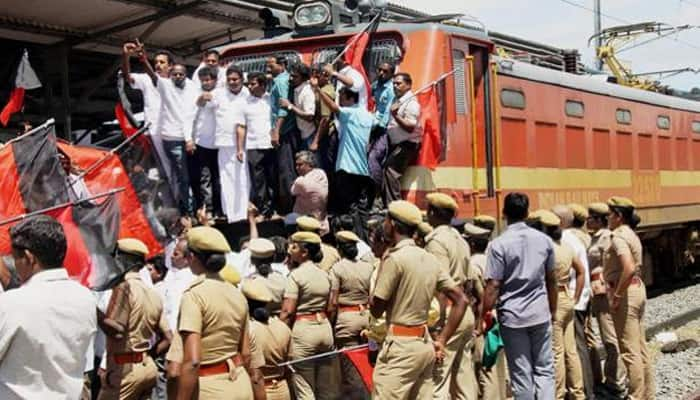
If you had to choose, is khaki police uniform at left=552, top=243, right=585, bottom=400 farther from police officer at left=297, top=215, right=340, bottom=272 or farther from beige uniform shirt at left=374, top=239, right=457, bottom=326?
beige uniform shirt at left=374, top=239, right=457, bottom=326

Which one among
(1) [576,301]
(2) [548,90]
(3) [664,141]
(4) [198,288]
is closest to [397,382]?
(4) [198,288]

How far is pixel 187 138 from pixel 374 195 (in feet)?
5.82

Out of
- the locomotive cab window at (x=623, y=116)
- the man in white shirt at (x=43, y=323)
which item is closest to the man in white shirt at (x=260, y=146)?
the man in white shirt at (x=43, y=323)

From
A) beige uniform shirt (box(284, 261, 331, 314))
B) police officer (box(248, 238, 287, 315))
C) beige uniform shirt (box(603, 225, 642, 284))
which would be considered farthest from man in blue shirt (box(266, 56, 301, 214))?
beige uniform shirt (box(603, 225, 642, 284))

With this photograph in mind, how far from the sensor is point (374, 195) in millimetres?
8180

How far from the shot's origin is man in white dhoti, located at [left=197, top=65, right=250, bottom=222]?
791 centimetres

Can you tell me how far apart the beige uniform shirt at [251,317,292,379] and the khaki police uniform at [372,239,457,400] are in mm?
785

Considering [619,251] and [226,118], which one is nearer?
[619,251]

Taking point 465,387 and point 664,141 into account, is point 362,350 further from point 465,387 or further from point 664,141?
point 664,141

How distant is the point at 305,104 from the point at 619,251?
307cm

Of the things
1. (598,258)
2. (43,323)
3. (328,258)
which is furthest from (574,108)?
(43,323)

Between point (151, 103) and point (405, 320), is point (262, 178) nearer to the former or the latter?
point (151, 103)

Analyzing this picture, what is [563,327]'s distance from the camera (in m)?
7.52

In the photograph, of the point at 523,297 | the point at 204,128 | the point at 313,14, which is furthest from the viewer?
the point at 313,14
